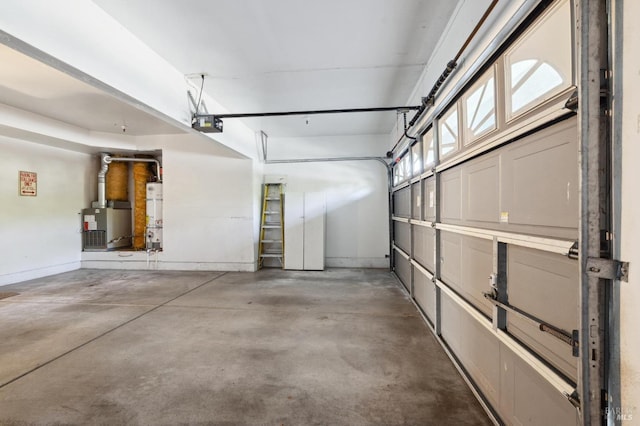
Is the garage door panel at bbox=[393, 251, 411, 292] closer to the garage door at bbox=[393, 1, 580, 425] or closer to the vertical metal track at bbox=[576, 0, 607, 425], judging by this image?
the garage door at bbox=[393, 1, 580, 425]

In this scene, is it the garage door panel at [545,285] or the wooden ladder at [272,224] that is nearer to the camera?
the garage door panel at [545,285]

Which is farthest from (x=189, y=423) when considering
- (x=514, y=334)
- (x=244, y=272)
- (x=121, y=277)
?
(x=121, y=277)

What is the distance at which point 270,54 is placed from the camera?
9.73ft

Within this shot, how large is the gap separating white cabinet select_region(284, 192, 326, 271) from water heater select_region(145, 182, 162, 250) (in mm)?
2828

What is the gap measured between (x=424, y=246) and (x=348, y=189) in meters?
3.14

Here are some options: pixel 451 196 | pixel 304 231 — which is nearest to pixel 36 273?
pixel 304 231

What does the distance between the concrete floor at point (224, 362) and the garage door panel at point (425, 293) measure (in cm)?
17

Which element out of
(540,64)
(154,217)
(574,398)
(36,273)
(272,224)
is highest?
(540,64)

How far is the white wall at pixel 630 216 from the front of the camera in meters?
0.88

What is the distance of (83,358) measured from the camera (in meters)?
2.42

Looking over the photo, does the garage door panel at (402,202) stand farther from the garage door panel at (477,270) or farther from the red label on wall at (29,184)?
the red label on wall at (29,184)

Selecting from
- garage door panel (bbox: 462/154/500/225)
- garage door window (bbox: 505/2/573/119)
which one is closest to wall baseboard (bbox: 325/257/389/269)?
garage door panel (bbox: 462/154/500/225)

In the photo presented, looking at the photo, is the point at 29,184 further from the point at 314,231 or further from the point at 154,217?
the point at 314,231

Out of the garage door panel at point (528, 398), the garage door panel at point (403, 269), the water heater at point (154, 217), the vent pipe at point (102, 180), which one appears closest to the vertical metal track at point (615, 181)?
the garage door panel at point (528, 398)
